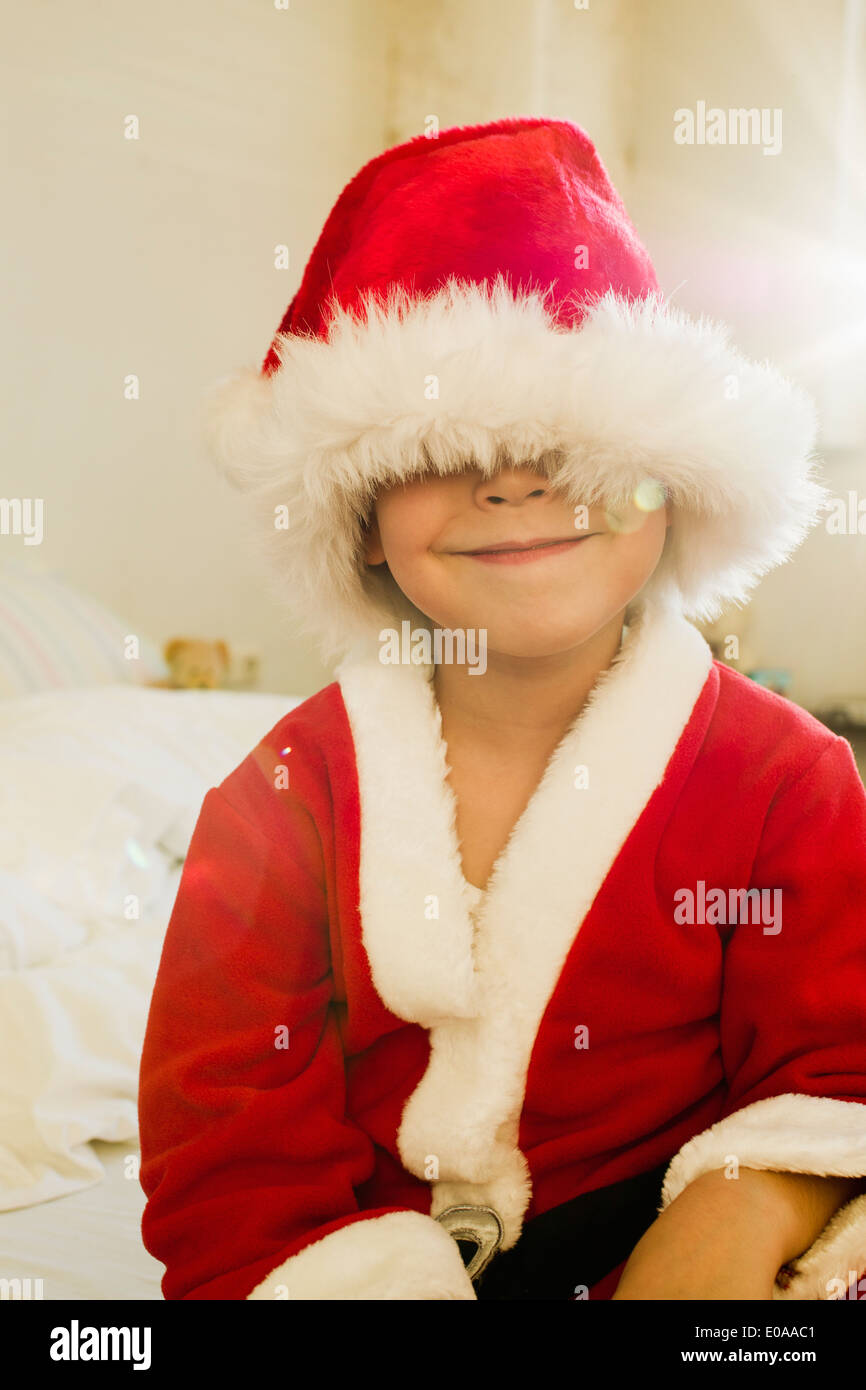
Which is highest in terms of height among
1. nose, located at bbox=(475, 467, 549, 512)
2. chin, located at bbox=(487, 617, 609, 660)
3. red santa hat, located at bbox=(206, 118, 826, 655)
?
red santa hat, located at bbox=(206, 118, 826, 655)

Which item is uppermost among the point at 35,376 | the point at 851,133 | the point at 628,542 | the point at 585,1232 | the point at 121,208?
the point at 851,133

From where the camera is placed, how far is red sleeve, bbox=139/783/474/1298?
54 cm

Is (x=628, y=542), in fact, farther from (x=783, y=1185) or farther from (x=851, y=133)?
(x=851, y=133)

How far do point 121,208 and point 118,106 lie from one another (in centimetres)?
Result: 16

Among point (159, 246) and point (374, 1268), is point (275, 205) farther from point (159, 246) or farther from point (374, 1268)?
point (374, 1268)

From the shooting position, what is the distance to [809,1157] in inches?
20.2

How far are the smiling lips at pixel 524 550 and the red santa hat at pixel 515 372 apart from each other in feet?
0.09

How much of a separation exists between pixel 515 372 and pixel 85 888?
2.59ft

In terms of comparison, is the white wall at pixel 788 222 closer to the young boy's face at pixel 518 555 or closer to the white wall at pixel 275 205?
the white wall at pixel 275 205

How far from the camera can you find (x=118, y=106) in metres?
1.74

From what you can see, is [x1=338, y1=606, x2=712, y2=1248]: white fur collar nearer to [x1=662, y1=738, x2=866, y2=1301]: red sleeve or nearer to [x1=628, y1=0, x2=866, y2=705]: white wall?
[x1=662, y1=738, x2=866, y2=1301]: red sleeve

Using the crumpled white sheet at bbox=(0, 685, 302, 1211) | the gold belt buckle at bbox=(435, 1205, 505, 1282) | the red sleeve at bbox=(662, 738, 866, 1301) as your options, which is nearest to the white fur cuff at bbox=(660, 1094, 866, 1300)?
the red sleeve at bbox=(662, 738, 866, 1301)

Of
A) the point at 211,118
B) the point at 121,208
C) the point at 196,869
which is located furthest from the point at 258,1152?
the point at 211,118

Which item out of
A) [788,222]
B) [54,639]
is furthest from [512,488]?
[788,222]
